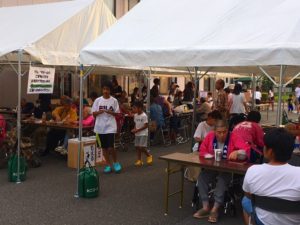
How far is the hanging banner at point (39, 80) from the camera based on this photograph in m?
6.84

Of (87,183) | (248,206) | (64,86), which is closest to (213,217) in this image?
(87,183)

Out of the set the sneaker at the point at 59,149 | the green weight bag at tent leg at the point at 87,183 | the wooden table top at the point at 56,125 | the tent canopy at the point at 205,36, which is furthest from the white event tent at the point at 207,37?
the sneaker at the point at 59,149

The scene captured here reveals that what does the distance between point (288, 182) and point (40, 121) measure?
771 centimetres

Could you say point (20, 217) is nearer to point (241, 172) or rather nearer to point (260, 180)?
point (241, 172)

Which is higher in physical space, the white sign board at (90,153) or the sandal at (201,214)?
the white sign board at (90,153)

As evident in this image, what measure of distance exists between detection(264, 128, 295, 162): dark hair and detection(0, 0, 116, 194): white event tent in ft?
17.0

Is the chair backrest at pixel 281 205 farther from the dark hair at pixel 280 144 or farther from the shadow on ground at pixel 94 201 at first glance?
the shadow on ground at pixel 94 201

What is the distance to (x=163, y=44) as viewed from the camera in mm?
5551

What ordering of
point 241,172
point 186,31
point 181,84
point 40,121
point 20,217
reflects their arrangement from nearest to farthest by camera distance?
point 241,172 < point 20,217 < point 186,31 < point 40,121 < point 181,84

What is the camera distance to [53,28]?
8367mm

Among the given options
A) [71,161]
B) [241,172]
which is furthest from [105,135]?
[241,172]

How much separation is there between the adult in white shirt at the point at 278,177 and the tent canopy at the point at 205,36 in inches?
73.7

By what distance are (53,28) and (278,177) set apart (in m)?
6.62

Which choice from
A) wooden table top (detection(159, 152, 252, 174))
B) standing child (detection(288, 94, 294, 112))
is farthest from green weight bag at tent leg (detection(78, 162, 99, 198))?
standing child (detection(288, 94, 294, 112))
